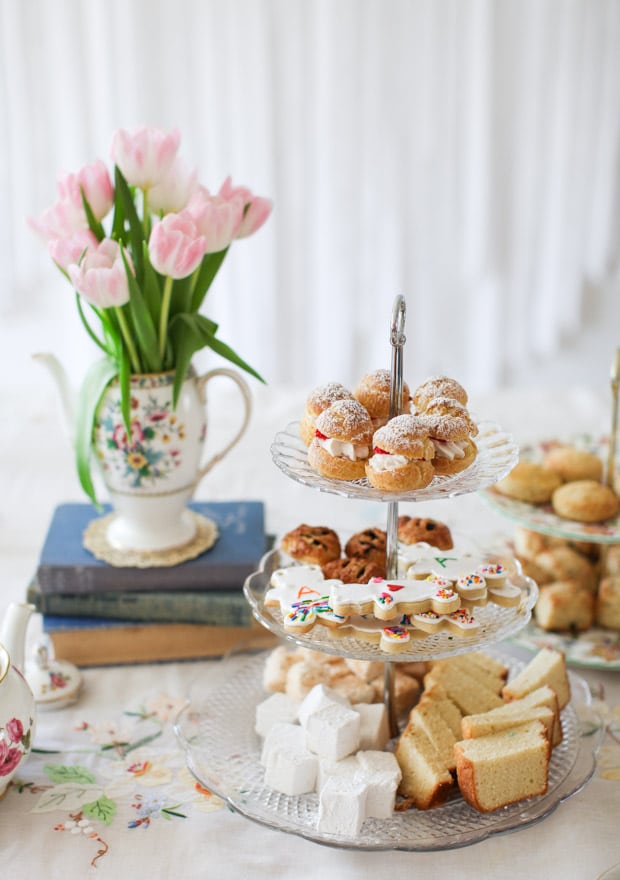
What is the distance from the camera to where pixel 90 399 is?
46.2 inches

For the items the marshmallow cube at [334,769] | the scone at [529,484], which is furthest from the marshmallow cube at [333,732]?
the scone at [529,484]

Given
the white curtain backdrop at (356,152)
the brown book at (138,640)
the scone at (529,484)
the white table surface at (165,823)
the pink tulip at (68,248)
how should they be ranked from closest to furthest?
1. the white table surface at (165,823)
2. the pink tulip at (68,248)
3. the brown book at (138,640)
4. the scone at (529,484)
5. the white curtain backdrop at (356,152)

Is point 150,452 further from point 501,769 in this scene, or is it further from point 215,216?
point 501,769

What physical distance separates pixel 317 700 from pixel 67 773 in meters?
0.26

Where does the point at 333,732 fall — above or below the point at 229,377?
below

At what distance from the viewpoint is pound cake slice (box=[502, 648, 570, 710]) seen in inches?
40.8

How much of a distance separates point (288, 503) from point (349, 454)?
25.9 inches

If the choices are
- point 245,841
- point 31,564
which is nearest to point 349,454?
point 245,841

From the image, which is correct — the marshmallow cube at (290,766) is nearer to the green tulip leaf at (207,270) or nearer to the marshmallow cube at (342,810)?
the marshmallow cube at (342,810)

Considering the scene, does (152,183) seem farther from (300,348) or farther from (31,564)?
(300,348)

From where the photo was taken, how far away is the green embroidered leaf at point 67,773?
3.20ft

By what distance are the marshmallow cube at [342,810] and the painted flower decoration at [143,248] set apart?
0.48 metres

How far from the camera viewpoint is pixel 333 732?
941mm

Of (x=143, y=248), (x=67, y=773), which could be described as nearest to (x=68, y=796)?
(x=67, y=773)
